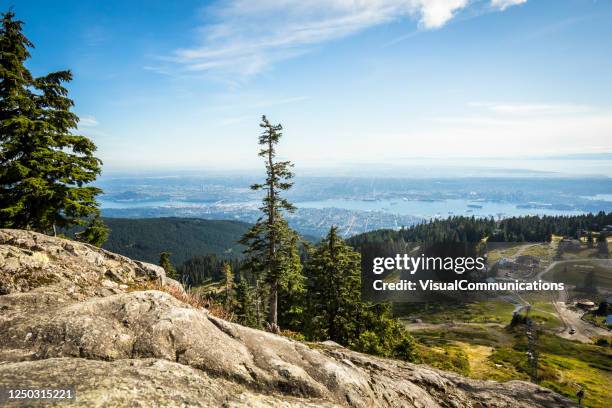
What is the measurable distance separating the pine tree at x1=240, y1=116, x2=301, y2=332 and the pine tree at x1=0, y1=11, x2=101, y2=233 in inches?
490

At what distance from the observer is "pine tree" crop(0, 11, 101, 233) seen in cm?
2052

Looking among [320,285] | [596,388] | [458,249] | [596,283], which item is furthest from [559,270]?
[320,285]

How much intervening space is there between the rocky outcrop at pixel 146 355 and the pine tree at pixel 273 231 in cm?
1652

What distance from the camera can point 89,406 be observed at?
15.0ft

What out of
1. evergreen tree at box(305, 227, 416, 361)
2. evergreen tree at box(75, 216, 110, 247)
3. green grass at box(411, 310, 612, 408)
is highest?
evergreen tree at box(75, 216, 110, 247)

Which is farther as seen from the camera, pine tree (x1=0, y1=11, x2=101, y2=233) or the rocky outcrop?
pine tree (x1=0, y1=11, x2=101, y2=233)

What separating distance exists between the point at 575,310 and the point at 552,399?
176 metres

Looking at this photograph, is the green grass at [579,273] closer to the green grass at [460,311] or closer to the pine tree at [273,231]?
the green grass at [460,311]

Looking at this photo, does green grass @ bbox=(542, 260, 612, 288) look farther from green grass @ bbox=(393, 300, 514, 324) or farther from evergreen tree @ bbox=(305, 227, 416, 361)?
evergreen tree @ bbox=(305, 227, 416, 361)

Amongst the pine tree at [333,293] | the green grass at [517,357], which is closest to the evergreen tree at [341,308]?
the pine tree at [333,293]

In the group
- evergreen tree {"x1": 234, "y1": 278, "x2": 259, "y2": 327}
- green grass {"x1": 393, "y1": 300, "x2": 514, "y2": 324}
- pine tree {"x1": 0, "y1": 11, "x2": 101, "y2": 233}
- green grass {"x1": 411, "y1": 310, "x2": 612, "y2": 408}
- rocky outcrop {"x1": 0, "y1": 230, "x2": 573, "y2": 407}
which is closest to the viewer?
rocky outcrop {"x1": 0, "y1": 230, "x2": 573, "y2": 407}

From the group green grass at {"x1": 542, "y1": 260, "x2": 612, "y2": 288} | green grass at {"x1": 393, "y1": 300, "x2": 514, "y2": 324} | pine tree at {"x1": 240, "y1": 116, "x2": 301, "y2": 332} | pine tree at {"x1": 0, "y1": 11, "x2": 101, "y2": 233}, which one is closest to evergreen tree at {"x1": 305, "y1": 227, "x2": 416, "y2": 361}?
pine tree at {"x1": 240, "y1": 116, "x2": 301, "y2": 332}

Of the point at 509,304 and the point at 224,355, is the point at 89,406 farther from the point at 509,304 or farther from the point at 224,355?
the point at 509,304

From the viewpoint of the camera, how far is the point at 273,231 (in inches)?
1080
